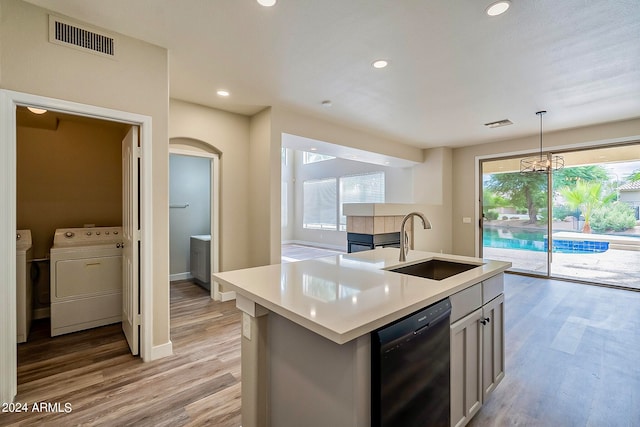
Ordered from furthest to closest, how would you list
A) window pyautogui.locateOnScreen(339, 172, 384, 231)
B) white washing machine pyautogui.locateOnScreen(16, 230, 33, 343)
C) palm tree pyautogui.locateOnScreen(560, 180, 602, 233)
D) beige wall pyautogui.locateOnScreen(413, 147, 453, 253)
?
window pyautogui.locateOnScreen(339, 172, 384, 231) → beige wall pyautogui.locateOnScreen(413, 147, 453, 253) → palm tree pyautogui.locateOnScreen(560, 180, 602, 233) → white washing machine pyautogui.locateOnScreen(16, 230, 33, 343)

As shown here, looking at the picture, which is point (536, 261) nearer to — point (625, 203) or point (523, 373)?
point (625, 203)

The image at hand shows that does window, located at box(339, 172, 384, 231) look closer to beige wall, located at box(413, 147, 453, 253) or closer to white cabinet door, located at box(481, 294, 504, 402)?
beige wall, located at box(413, 147, 453, 253)

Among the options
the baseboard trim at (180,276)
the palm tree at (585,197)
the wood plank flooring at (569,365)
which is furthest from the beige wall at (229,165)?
the palm tree at (585,197)

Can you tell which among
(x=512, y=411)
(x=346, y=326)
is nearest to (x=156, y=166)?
(x=346, y=326)

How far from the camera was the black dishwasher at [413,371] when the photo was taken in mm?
1081

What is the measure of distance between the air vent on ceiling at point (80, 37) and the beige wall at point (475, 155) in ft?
21.5

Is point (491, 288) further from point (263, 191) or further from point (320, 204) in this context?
point (320, 204)

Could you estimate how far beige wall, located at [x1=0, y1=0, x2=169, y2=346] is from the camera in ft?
6.45

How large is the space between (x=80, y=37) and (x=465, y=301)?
328cm

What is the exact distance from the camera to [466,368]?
5.35ft

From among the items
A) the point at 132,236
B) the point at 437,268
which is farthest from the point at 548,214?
the point at 132,236

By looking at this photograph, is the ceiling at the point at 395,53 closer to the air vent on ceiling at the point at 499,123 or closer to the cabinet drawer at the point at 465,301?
the air vent on ceiling at the point at 499,123

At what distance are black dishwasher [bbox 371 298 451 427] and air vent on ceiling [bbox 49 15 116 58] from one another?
2868 mm

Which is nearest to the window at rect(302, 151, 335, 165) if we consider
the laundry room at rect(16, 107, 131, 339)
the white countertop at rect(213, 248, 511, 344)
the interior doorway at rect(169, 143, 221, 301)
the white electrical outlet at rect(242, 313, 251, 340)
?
the interior doorway at rect(169, 143, 221, 301)
